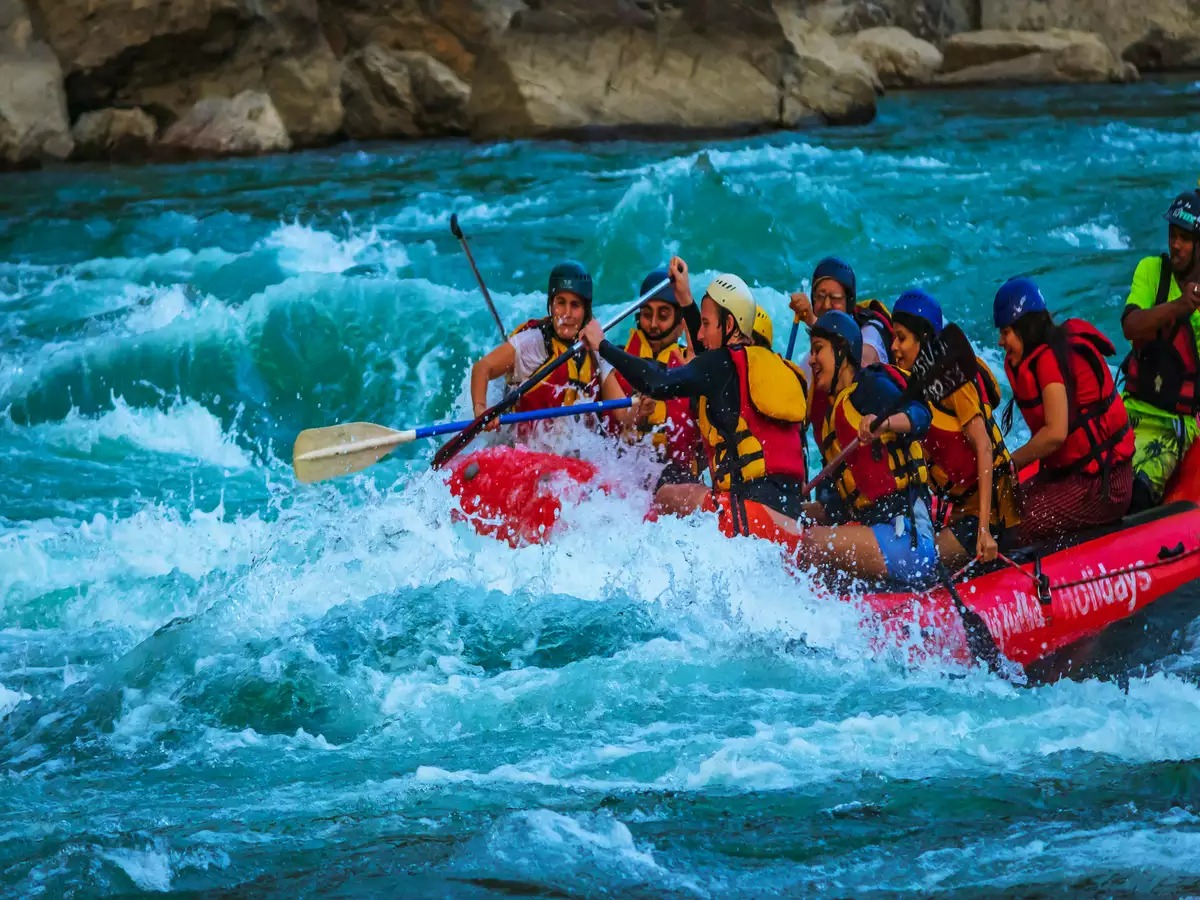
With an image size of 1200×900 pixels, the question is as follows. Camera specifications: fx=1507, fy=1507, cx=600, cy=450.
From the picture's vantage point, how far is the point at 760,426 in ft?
19.1

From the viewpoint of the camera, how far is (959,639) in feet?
17.8

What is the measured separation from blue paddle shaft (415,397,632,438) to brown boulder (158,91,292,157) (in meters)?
11.3

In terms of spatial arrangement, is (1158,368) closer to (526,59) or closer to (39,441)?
(39,441)

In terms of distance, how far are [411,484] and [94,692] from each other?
1799 millimetres

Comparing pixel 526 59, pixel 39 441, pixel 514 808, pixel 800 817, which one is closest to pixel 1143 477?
pixel 800 817

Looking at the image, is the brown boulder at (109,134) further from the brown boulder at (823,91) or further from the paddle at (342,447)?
the paddle at (342,447)

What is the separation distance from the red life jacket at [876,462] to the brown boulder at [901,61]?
17.2m

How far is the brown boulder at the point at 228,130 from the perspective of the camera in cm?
1702

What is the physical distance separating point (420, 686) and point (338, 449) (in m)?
1.62

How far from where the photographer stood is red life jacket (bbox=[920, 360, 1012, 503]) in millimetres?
5438

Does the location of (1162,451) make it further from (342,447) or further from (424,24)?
(424,24)

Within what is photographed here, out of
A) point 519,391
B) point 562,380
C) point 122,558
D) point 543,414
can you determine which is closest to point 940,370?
point 543,414

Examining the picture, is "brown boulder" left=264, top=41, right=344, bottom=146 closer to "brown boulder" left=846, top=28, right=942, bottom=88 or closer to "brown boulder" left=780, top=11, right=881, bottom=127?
"brown boulder" left=780, top=11, right=881, bottom=127

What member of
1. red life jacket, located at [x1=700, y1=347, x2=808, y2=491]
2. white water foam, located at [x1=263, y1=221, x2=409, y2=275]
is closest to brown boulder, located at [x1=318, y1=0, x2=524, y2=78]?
white water foam, located at [x1=263, y1=221, x2=409, y2=275]
